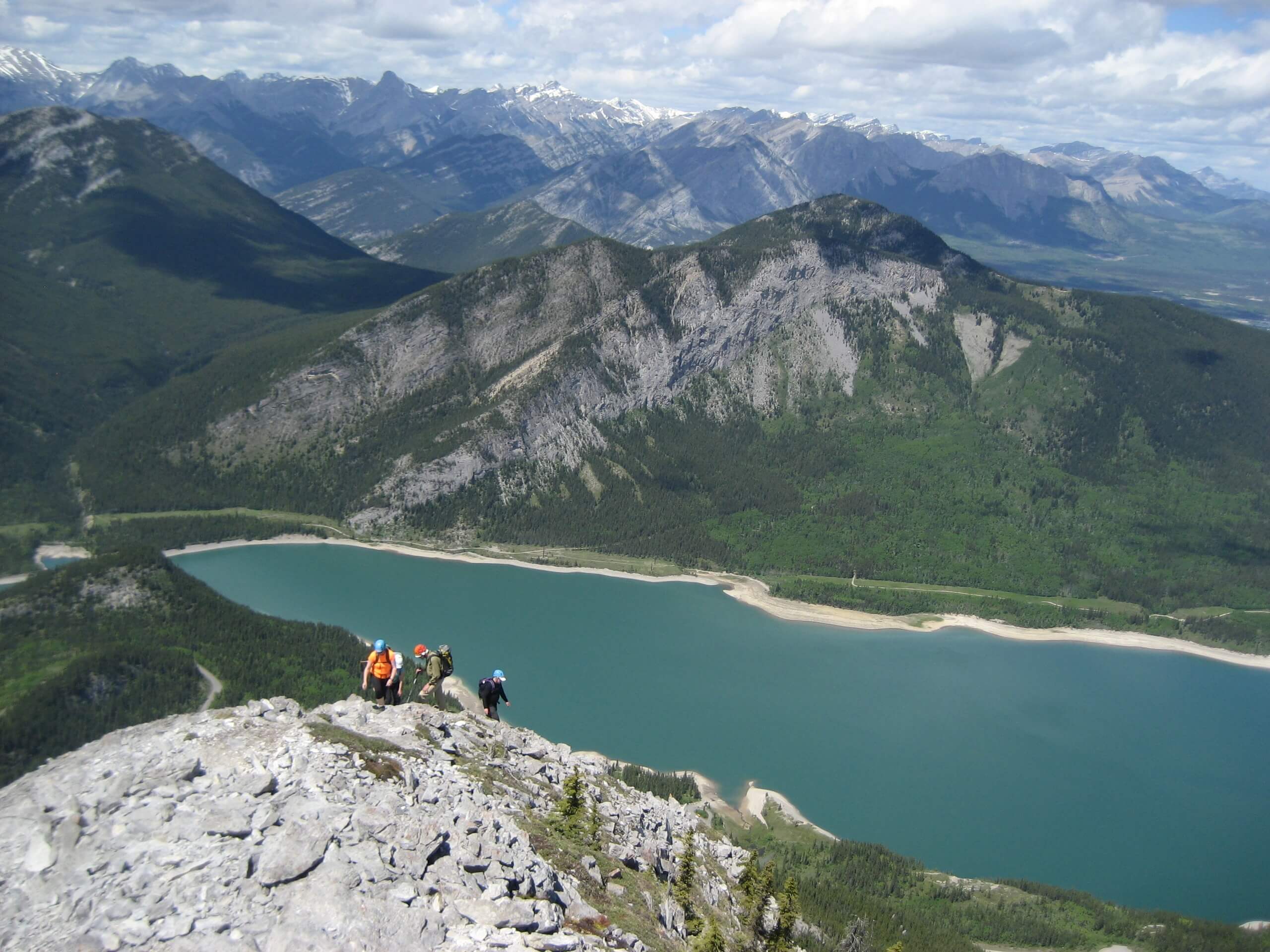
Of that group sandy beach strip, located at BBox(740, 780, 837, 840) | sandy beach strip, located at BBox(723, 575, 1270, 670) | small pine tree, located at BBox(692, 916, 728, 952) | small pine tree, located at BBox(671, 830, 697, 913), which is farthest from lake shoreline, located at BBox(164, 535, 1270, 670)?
small pine tree, located at BBox(692, 916, 728, 952)

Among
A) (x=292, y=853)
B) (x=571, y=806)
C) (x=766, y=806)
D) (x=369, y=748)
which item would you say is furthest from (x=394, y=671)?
(x=766, y=806)

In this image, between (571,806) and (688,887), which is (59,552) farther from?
(688,887)

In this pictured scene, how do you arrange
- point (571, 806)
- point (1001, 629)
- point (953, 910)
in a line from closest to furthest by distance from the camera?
point (571, 806)
point (953, 910)
point (1001, 629)

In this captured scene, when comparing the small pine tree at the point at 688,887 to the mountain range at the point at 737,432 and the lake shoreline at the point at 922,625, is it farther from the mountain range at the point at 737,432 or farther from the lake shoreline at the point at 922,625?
the mountain range at the point at 737,432

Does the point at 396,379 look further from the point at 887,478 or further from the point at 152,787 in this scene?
the point at 152,787

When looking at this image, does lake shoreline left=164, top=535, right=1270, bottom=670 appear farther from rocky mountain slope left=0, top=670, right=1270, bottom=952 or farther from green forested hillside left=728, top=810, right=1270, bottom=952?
rocky mountain slope left=0, top=670, right=1270, bottom=952

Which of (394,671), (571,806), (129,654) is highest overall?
(394,671)

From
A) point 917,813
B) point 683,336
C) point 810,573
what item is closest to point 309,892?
point 917,813

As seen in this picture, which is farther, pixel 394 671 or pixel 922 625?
pixel 922 625
